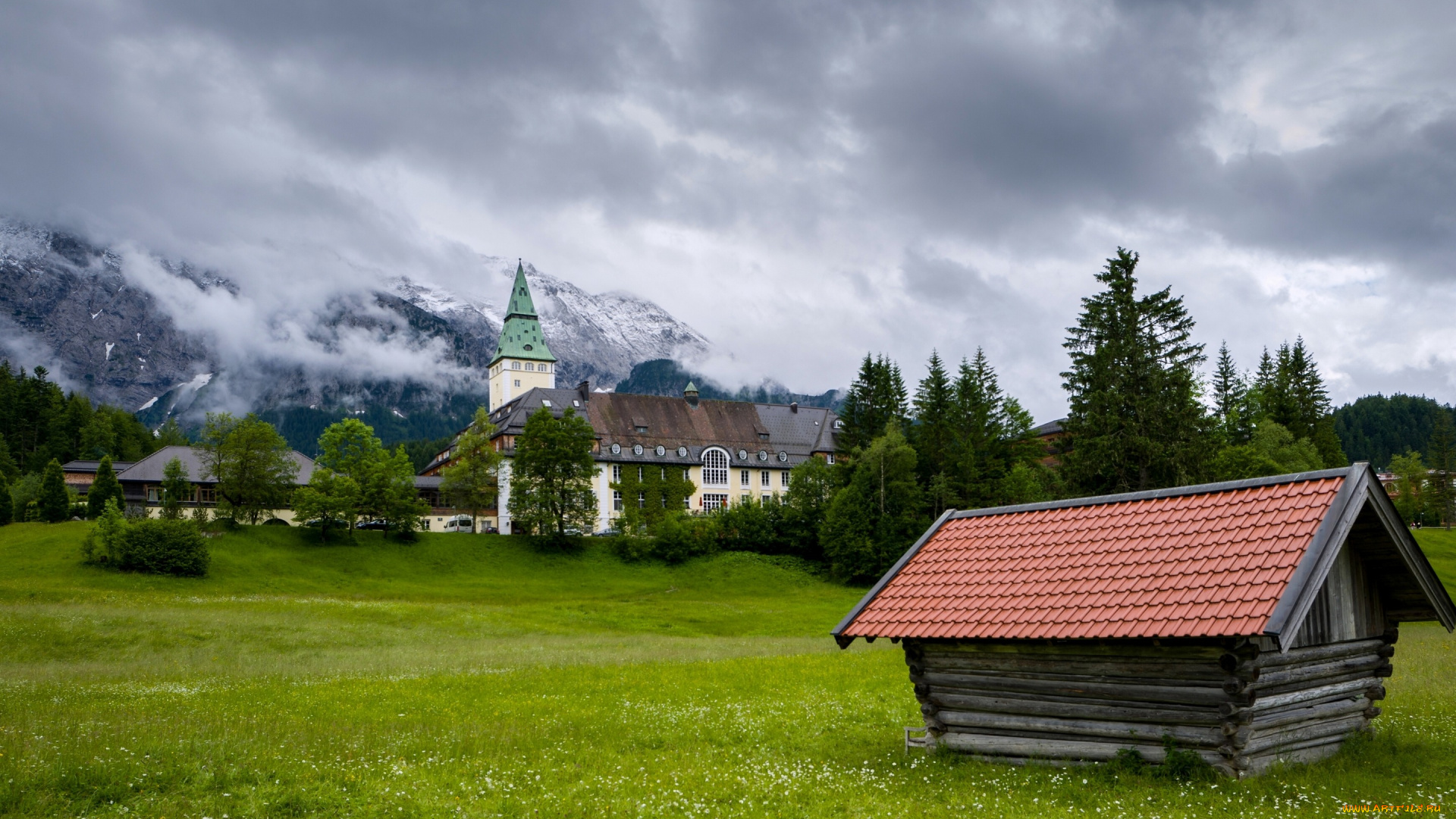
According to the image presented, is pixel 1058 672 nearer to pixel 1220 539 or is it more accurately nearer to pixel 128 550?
pixel 1220 539

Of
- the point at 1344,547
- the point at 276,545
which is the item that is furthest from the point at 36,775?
the point at 276,545

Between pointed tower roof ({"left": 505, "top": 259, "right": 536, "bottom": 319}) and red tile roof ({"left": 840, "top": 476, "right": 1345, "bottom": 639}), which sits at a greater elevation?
pointed tower roof ({"left": 505, "top": 259, "right": 536, "bottom": 319})

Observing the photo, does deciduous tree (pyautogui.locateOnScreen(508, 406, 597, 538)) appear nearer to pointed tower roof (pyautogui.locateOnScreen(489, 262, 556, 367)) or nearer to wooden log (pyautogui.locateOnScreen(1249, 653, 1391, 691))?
pointed tower roof (pyautogui.locateOnScreen(489, 262, 556, 367))

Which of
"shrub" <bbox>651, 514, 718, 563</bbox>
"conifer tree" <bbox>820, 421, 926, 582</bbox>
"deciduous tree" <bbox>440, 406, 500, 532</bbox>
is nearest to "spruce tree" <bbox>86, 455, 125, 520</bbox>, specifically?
"deciduous tree" <bbox>440, 406, 500, 532</bbox>

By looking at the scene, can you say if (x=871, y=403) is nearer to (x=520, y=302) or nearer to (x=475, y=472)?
(x=475, y=472)

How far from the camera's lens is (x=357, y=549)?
77.2 m

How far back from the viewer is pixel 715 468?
107438 millimetres

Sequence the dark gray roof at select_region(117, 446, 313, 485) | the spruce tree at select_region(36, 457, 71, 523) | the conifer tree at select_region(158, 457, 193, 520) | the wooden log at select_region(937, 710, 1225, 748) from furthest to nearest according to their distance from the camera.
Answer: the dark gray roof at select_region(117, 446, 313, 485) < the spruce tree at select_region(36, 457, 71, 523) < the conifer tree at select_region(158, 457, 193, 520) < the wooden log at select_region(937, 710, 1225, 748)

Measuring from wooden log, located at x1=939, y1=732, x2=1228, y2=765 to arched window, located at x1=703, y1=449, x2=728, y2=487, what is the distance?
Answer: 90.5m

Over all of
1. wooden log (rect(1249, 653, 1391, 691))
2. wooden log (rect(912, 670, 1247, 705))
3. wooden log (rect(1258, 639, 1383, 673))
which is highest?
wooden log (rect(1258, 639, 1383, 673))

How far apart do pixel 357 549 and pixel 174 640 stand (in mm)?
41157

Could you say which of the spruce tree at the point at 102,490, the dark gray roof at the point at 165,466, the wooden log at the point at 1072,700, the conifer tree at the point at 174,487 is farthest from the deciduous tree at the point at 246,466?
the wooden log at the point at 1072,700

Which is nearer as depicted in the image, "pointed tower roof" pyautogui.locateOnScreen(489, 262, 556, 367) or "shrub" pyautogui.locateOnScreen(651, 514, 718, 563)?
"shrub" pyautogui.locateOnScreen(651, 514, 718, 563)

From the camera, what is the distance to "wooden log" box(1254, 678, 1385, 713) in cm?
1364
